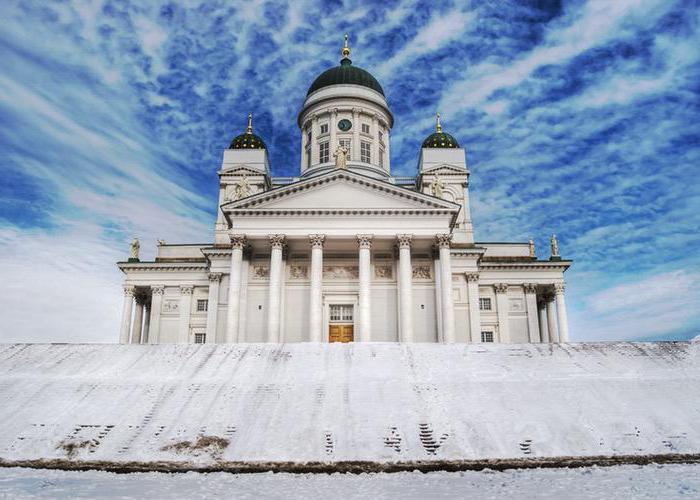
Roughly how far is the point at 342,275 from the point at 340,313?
2371 mm

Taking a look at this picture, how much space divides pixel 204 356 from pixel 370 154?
30181mm

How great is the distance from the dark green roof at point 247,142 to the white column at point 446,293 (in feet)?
74.7

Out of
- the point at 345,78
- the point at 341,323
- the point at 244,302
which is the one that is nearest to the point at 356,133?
the point at 345,78

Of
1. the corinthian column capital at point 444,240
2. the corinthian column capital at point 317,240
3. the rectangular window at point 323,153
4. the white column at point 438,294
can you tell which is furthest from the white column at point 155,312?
the corinthian column capital at point 444,240

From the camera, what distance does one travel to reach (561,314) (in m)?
42.0

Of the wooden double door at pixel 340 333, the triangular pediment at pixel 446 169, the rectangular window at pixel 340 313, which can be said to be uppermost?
the triangular pediment at pixel 446 169

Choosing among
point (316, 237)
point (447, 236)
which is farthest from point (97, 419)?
point (447, 236)

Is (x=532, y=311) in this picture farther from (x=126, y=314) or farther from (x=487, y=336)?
(x=126, y=314)

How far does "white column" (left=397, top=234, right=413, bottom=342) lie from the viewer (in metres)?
31.0

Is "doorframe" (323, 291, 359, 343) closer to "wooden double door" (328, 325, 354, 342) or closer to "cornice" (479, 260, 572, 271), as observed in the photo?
"wooden double door" (328, 325, 354, 342)

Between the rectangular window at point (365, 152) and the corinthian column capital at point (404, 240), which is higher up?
the rectangular window at point (365, 152)

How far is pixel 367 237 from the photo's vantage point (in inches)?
1267

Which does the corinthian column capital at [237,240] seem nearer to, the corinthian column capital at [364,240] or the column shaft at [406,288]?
the corinthian column capital at [364,240]

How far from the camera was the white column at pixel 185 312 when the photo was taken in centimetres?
4031
